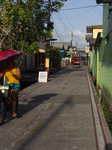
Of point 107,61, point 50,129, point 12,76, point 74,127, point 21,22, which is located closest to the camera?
point 50,129

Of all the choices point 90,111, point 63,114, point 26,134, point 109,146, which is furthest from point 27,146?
point 90,111

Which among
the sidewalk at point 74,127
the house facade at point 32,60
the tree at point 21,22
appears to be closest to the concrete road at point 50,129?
the sidewalk at point 74,127

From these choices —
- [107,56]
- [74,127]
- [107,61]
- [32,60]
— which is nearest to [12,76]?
[74,127]

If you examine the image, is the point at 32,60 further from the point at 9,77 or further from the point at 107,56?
the point at 9,77

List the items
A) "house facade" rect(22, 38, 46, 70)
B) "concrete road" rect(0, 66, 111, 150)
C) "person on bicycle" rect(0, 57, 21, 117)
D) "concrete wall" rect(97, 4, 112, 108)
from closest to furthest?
"concrete road" rect(0, 66, 111, 150), "person on bicycle" rect(0, 57, 21, 117), "concrete wall" rect(97, 4, 112, 108), "house facade" rect(22, 38, 46, 70)

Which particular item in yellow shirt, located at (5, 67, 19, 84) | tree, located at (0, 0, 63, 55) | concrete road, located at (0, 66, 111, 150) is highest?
tree, located at (0, 0, 63, 55)

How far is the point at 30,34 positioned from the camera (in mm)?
18641

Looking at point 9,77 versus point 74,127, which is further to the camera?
point 9,77

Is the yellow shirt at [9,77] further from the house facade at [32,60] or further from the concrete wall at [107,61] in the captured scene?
the house facade at [32,60]

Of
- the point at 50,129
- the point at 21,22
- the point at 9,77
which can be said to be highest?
the point at 21,22

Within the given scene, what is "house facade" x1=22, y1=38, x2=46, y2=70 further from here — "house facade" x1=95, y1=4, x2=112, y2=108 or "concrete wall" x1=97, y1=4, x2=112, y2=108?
"concrete wall" x1=97, y1=4, x2=112, y2=108

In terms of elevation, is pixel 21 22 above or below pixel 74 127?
above

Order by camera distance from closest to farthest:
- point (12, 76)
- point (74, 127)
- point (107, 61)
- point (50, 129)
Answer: point (50, 129)
point (74, 127)
point (12, 76)
point (107, 61)

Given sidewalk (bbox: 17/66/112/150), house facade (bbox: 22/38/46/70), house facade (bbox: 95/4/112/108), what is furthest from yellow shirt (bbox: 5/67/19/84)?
house facade (bbox: 22/38/46/70)
